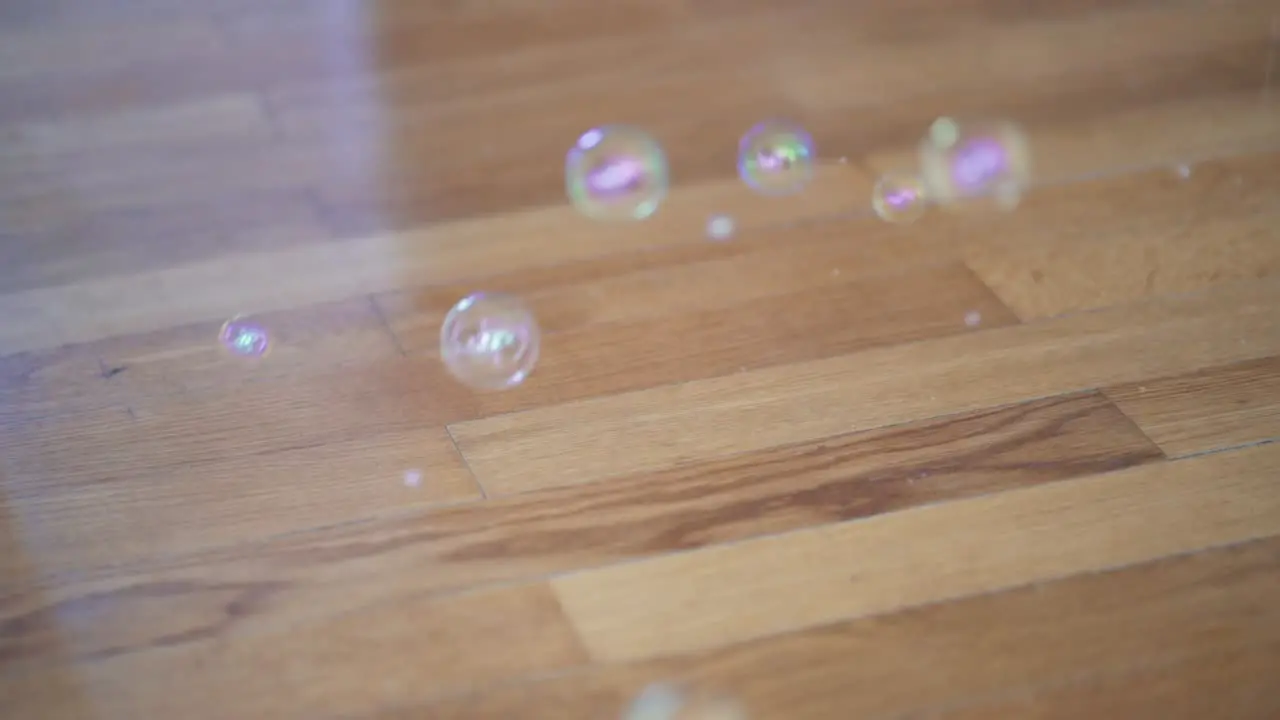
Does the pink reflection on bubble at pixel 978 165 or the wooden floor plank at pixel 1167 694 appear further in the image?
the pink reflection on bubble at pixel 978 165

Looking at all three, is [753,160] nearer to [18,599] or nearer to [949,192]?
[949,192]

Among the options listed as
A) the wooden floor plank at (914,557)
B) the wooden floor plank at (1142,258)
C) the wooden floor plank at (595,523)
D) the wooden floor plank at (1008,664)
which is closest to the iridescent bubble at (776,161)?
the wooden floor plank at (1142,258)

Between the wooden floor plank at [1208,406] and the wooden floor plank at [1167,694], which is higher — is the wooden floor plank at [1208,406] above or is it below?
above

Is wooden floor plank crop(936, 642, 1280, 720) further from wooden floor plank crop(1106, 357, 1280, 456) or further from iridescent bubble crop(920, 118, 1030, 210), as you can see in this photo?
iridescent bubble crop(920, 118, 1030, 210)

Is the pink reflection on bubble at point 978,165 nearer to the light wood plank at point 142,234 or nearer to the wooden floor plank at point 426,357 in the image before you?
the wooden floor plank at point 426,357

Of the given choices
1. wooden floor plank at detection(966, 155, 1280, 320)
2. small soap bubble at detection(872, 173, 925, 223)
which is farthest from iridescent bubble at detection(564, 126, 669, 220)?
wooden floor plank at detection(966, 155, 1280, 320)

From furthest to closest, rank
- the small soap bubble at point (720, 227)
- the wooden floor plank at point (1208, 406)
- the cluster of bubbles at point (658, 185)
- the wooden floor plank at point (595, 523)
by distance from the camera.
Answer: the small soap bubble at point (720, 227) → the cluster of bubbles at point (658, 185) → the wooden floor plank at point (1208, 406) → the wooden floor plank at point (595, 523)

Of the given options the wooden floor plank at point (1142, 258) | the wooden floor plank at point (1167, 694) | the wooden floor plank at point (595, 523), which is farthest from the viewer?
the wooden floor plank at point (1142, 258)

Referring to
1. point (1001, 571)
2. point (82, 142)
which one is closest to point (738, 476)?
point (1001, 571)
